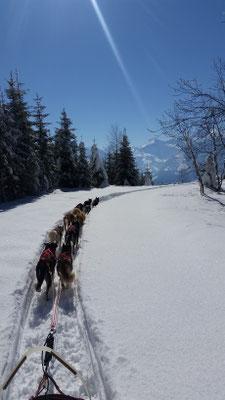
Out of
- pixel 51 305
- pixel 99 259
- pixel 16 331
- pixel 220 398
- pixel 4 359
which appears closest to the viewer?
pixel 220 398

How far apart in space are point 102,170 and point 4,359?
115 feet

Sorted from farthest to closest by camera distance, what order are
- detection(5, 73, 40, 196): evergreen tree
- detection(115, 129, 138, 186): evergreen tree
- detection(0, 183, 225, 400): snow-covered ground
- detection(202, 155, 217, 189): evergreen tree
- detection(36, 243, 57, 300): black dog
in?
detection(115, 129, 138, 186): evergreen tree < detection(202, 155, 217, 189): evergreen tree < detection(5, 73, 40, 196): evergreen tree < detection(36, 243, 57, 300): black dog < detection(0, 183, 225, 400): snow-covered ground

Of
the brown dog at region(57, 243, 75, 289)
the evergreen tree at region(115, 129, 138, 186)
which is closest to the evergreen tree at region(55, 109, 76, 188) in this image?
the evergreen tree at region(115, 129, 138, 186)

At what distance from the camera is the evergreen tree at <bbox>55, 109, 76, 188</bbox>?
3014 cm

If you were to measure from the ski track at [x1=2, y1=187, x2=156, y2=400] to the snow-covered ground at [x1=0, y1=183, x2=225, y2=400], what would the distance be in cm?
1

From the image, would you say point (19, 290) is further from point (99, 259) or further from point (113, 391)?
point (113, 391)

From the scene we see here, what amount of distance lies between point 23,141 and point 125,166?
73.4 ft

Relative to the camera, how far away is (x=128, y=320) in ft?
11.1

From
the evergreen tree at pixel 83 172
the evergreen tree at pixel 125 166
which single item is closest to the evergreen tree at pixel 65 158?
the evergreen tree at pixel 83 172

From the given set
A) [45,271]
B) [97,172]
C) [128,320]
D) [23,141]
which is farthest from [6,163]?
[97,172]

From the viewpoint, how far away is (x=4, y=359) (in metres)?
2.69

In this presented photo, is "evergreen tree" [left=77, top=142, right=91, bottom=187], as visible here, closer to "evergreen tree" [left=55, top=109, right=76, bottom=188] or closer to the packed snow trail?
"evergreen tree" [left=55, top=109, right=76, bottom=188]

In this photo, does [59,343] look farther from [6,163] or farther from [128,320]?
[6,163]

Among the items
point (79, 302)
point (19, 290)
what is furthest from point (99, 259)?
point (19, 290)
